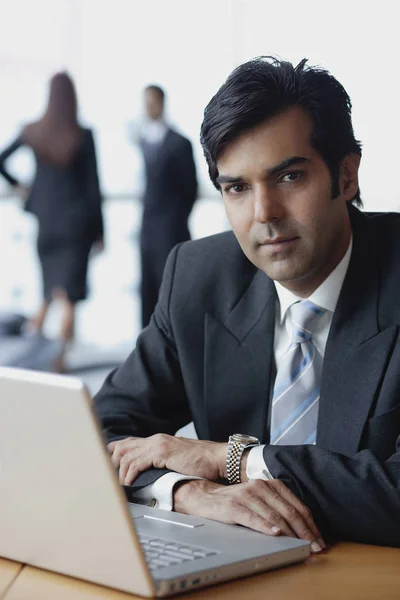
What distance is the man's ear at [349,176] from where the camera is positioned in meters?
1.73

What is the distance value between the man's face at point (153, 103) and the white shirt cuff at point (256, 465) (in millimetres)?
4235

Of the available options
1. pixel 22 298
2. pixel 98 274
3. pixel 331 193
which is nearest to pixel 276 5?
pixel 98 274

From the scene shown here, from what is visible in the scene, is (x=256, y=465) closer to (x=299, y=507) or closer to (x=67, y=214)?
(x=299, y=507)

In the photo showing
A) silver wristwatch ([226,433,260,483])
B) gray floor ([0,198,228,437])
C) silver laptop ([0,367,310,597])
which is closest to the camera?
silver laptop ([0,367,310,597])

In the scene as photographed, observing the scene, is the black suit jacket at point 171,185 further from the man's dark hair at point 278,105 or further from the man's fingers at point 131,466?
the man's fingers at point 131,466

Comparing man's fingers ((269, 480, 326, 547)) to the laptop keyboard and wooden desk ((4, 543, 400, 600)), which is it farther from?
the laptop keyboard

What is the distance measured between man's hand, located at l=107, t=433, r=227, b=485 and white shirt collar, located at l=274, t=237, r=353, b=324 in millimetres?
370

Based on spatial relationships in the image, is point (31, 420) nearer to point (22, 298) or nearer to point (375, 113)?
point (22, 298)

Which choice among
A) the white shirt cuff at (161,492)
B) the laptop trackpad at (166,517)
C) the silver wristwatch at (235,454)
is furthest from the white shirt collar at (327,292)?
the laptop trackpad at (166,517)

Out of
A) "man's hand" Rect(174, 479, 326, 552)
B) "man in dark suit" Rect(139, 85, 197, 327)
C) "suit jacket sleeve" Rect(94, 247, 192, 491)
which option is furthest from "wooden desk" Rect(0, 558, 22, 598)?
"man in dark suit" Rect(139, 85, 197, 327)

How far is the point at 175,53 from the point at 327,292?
5.67 meters

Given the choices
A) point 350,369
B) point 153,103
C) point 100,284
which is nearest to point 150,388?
point 350,369

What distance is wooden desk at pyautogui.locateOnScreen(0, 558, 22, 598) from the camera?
0.95 meters

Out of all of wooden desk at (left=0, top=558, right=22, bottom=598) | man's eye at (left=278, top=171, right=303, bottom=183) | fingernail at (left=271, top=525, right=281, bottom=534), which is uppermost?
man's eye at (left=278, top=171, right=303, bottom=183)
